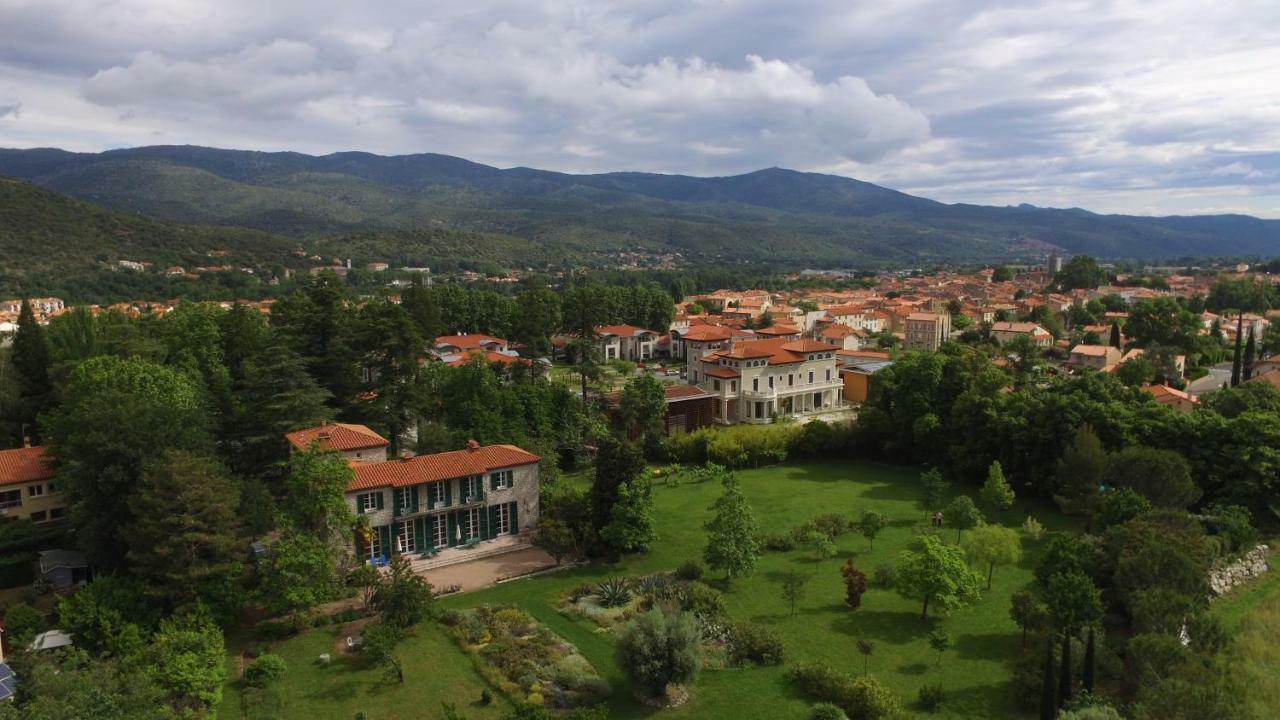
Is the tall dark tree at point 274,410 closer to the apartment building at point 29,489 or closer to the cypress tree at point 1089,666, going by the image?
the apartment building at point 29,489

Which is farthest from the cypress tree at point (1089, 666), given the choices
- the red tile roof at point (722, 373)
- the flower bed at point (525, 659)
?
the red tile roof at point (722, 373)

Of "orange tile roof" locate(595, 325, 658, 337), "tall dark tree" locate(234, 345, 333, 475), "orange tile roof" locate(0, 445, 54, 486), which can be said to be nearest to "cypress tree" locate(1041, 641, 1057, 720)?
"tall dark tree" locate(234, 345, 333, 475)

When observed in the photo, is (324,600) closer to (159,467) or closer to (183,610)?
(183,610)

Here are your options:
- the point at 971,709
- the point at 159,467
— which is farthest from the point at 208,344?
the point at 971,709

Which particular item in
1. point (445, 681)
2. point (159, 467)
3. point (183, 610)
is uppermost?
point (159, 467)

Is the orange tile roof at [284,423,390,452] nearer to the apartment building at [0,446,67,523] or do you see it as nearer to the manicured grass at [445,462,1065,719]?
the manicured grass at [445,462,1065,719]
